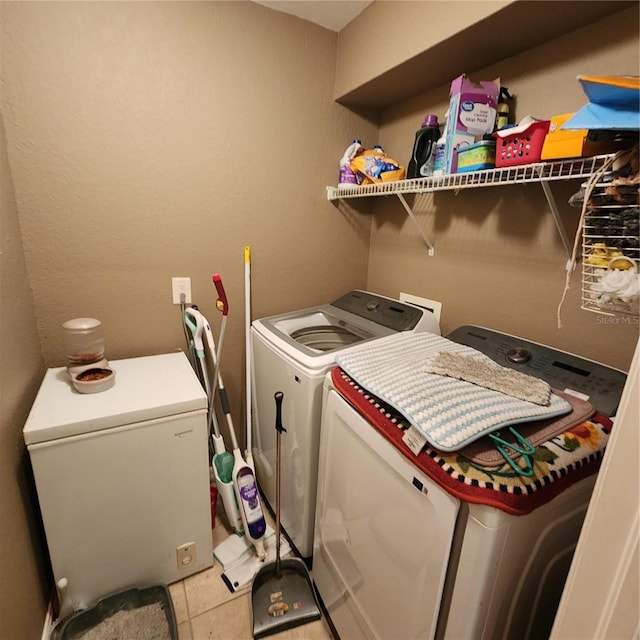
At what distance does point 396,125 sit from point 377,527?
5.97 ft

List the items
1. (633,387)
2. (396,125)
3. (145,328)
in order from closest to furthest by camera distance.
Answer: (633,387), (145,328), (396,125)

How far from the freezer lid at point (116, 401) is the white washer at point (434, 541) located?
1.84 feet

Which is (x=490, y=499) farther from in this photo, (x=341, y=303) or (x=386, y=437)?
(x=341, y=303)

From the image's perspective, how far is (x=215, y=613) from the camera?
1333 mm

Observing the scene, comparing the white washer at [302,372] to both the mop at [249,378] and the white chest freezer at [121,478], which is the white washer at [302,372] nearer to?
the mop at [249,378]

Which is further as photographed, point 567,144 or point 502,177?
point 502,177

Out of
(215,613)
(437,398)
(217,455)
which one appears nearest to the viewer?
(437,398)

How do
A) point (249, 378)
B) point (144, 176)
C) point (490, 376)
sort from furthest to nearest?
point (249, 378) < point (144, 176) < point (490, 376)

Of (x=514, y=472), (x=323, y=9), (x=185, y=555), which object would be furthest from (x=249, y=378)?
(x=323, y=9)

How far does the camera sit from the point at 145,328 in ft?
5.19

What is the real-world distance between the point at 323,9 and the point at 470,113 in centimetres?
90

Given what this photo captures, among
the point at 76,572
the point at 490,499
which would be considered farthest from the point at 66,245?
the point at 490,499

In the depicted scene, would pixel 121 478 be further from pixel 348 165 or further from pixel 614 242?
pixel 348 165

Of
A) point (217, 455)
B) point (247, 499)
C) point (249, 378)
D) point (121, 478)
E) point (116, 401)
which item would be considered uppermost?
point (116, 401)
